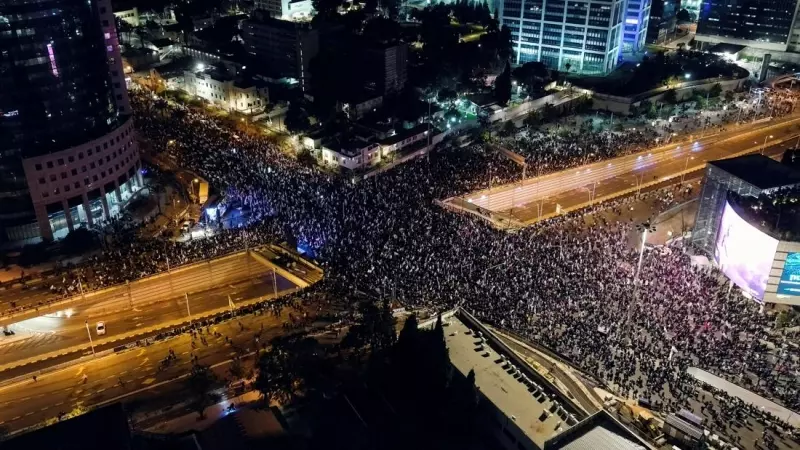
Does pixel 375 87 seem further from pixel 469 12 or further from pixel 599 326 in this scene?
pixel 599 326

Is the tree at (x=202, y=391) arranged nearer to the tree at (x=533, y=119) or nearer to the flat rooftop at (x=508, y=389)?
the flat rooftop at (x=508, y=389)

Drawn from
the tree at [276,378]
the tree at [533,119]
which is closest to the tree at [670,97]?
the tree at [533,119]

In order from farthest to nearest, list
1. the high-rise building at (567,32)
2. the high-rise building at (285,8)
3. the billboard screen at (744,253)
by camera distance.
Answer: the high-rise building at (285,8), the high-rise building at (567,32), the billboard screen at (744,253)

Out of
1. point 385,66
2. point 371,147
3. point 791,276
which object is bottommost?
point 791,276

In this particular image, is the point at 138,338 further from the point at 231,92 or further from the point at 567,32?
the point at 567,32

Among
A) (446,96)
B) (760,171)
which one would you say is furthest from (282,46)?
(760,171)

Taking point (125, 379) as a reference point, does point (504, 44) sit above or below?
above
